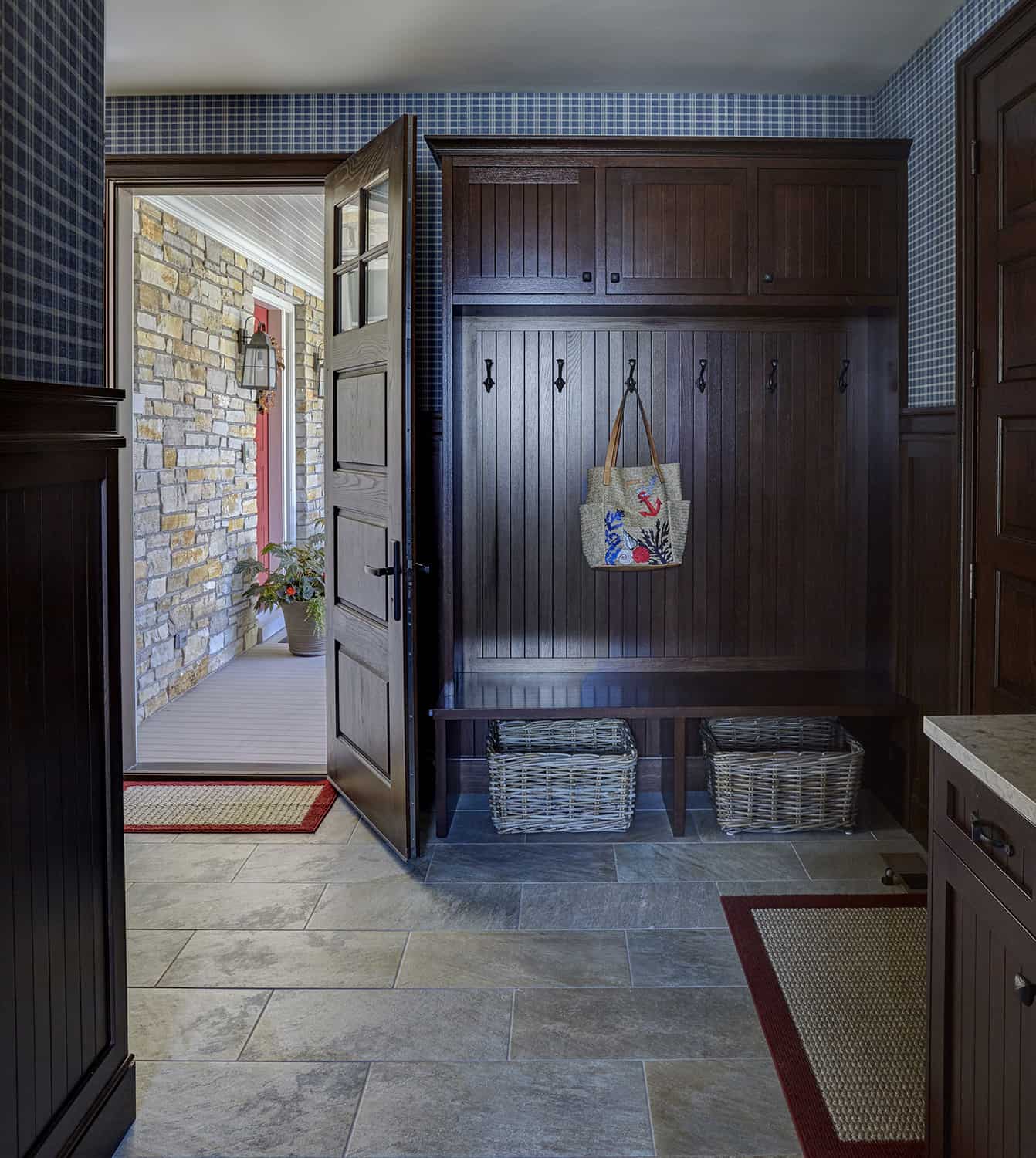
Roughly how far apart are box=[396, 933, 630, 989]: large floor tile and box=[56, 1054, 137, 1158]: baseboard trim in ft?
2.34

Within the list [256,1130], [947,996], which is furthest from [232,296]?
[947,996]

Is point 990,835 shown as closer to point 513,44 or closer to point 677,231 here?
point 677,231

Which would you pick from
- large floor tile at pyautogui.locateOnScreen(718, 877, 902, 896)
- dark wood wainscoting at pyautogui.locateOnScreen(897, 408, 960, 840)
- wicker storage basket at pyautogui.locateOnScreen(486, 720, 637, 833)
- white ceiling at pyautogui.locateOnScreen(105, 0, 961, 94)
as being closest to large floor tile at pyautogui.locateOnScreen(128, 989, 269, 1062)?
wicker storage basket at pyautogui.locateOnScreen(486, 720, 637, 833)

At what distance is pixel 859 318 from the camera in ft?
12.7

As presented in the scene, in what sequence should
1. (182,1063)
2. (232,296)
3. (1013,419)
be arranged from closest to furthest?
(182,1063) → (1013,419) → (232,296)

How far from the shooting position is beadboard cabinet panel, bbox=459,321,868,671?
3914 mm

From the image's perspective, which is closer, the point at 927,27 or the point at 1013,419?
the point at 1013,419

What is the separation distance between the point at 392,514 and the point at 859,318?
1900 millimetres

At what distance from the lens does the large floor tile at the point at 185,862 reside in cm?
328

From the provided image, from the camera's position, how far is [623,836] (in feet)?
11.9

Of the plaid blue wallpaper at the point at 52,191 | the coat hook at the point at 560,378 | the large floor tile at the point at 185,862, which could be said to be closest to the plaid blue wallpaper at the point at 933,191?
the coat hook at the point at 560,378

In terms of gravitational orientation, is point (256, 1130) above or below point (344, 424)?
below

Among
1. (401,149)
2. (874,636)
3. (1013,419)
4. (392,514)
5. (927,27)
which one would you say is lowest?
(874,636)

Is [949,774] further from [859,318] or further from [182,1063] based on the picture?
[859,318]
